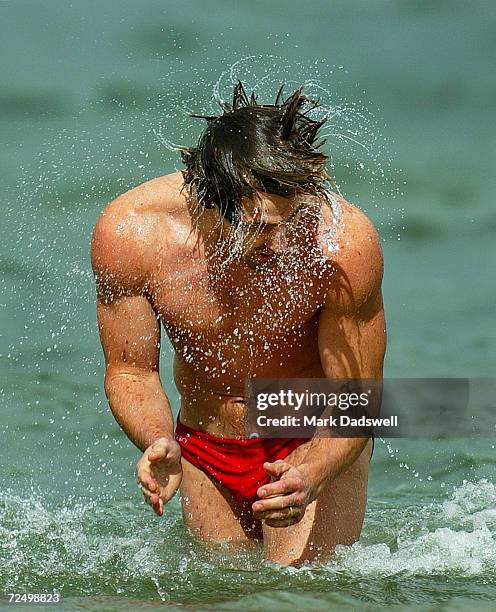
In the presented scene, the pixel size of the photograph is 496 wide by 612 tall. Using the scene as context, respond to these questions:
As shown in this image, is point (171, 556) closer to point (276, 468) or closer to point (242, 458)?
point (242, 458)

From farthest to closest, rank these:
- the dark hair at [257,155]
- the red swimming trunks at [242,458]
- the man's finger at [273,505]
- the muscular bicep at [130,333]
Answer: the red swimming trunks at [242,458] → the muscular bicep at [130,333] → the dark hair at [257,155] → the man's finger at [273,505]

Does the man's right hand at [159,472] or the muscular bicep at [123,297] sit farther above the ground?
the muscular bicep at [123,297]

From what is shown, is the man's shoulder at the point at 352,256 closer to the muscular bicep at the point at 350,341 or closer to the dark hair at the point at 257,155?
the muscular bicep at the point at 350,341

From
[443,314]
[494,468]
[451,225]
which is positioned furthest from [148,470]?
[451,225]

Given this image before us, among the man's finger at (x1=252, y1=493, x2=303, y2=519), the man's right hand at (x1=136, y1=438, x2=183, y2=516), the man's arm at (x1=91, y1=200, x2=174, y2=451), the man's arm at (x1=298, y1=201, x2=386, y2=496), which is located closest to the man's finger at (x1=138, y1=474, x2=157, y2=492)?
the man's right hand at (x1=136, y1=438, x2=183, y2=516)

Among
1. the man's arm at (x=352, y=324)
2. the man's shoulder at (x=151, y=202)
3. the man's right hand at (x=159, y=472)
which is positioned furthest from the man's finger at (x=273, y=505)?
the man's shoulder at (x=151, y=202)

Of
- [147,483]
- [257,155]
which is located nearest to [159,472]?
[147,483]

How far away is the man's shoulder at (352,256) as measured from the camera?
13.6 feet

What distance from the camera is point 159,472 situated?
3.74 m

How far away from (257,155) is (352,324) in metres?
0.78

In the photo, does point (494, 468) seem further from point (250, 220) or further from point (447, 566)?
point (250, 220)

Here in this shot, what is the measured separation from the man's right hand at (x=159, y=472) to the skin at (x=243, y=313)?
262 millimetres

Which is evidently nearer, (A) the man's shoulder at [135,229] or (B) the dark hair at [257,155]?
(B) the dark hair at [257,155]

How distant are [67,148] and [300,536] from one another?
642cm
